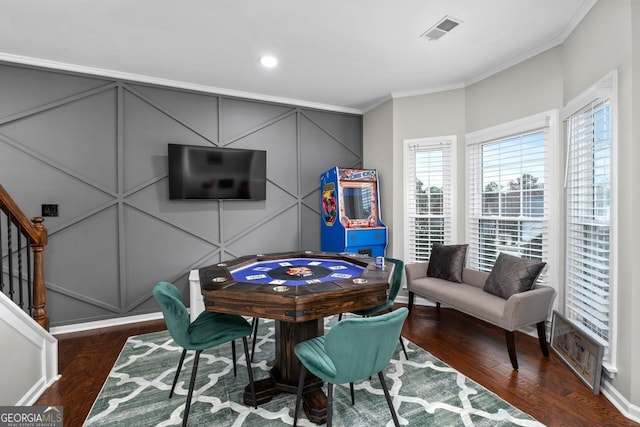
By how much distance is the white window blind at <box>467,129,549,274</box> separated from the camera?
311 centimetres

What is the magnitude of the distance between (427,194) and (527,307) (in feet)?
6.31

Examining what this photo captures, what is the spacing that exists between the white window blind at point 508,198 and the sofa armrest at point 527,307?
0.51 m

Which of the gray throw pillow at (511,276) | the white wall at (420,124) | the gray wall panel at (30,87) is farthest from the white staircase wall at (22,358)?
the gray throw pillow at (511,276)

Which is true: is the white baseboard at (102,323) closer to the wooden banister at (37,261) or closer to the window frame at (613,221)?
the wooden banister at (37,261)

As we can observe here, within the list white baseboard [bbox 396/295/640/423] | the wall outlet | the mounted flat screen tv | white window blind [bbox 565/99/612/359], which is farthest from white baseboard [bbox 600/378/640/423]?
the wall outlet

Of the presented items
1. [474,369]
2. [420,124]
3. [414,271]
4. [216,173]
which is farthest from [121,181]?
[474,369]

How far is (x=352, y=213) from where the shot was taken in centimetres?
420

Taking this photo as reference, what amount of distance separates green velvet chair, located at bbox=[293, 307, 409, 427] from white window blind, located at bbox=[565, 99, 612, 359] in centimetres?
177

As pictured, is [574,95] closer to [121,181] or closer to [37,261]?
[121,181]

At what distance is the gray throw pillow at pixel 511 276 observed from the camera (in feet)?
9.06

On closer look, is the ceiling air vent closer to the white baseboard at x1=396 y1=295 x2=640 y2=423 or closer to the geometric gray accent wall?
the geometric gray accent wall

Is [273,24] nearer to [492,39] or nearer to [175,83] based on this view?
[175,83]

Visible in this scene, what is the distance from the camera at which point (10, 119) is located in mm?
3098

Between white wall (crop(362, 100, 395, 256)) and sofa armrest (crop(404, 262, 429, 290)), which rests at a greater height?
white wall (crop(362, 100, 395, 256))
